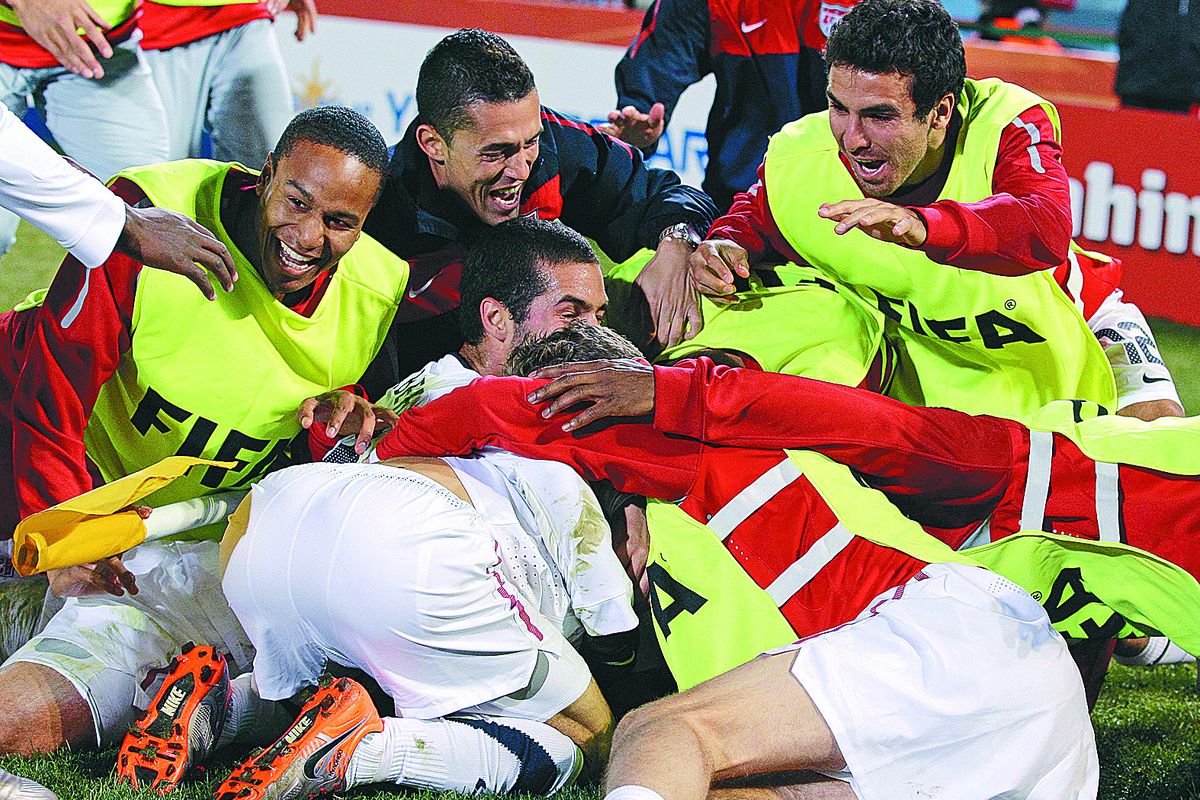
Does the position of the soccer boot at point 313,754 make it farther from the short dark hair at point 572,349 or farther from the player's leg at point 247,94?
the player's leg at point 247,94

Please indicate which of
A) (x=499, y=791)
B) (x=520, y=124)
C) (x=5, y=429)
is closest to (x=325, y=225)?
(x=520, y=124)

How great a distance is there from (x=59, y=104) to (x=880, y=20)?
2.44m

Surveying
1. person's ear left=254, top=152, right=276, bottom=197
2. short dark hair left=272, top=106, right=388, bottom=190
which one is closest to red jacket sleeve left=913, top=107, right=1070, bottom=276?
short dark hair left=272, top=106, right=388, bottom=190

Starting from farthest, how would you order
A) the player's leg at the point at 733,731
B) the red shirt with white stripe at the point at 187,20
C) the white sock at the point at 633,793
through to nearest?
1. the red shirt with white stripe at the point at 187,20
2. the player's leg at the point at 733,731
3. the white sock at the point at 633,793

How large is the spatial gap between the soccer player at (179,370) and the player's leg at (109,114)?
1.12 m

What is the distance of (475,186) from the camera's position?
348 centimetres

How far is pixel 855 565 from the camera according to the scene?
2.57 meters

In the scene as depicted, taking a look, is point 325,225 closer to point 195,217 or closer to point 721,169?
point 195,217

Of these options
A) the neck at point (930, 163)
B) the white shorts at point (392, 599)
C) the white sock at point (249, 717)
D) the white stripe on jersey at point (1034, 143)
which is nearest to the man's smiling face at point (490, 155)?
the neck at point (930, 163)

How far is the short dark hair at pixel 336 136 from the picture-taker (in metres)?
3.05

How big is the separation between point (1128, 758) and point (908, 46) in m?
1.70

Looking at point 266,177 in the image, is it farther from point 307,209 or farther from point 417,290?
point 417,290

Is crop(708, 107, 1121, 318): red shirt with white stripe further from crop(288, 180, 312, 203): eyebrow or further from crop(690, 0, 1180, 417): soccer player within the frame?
crop(288, 180, 312, 203): eyebrow

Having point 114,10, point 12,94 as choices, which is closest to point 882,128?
point 114,10
